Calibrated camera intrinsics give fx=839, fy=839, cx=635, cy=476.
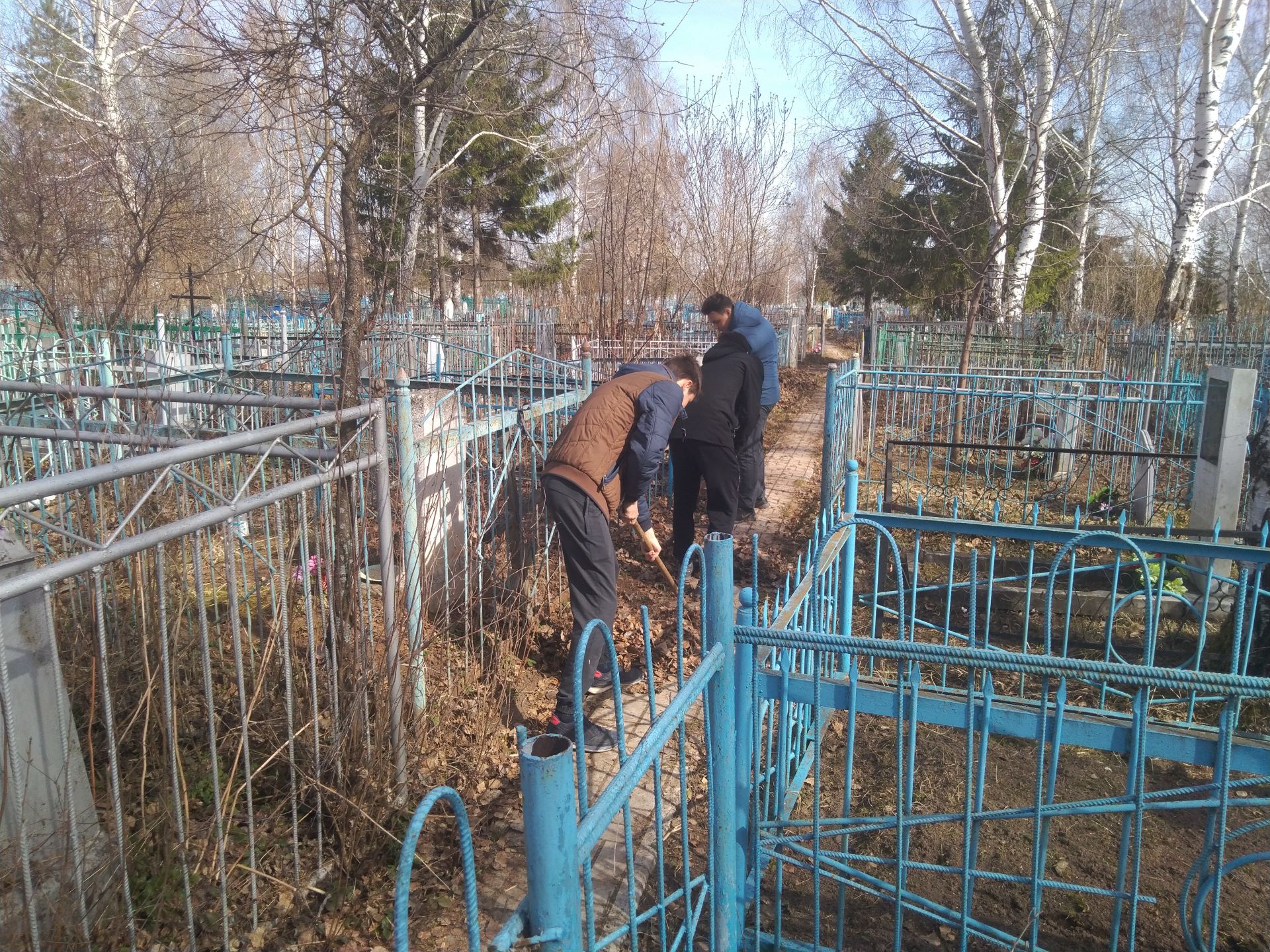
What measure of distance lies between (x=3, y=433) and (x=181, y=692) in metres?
1.17

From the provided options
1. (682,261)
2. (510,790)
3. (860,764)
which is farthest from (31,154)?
(860,764)

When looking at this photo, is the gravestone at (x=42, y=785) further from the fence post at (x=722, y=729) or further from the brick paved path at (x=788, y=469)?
the brick paved path at (x=788, y=469)

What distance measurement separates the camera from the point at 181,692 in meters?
3.32

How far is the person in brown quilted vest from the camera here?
12.5 ft

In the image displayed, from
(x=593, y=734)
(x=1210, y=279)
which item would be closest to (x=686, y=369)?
(x=593, y=734)

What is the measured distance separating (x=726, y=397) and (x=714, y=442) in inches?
15.4

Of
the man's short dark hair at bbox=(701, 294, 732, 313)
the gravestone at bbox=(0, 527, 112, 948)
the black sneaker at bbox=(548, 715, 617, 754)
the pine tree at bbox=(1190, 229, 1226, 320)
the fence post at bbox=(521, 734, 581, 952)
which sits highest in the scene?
the pine tree at bbox=(1190, 229, 1226, 320)

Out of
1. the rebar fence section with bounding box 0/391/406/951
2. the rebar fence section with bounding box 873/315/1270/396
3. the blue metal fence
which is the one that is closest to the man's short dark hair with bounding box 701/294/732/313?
the blue metal fence

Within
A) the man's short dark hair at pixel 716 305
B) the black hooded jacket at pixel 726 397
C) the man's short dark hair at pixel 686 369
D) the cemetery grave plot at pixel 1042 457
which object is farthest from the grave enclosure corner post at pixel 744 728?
the man's short dark hair at pixel 716 305

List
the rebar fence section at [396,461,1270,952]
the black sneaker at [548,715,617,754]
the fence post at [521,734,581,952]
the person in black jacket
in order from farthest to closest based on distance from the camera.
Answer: the person in black jacket → the black sneaker at [548,715,617,754] → the rebar fence section at [396,461,1270,952] → the fence post at [521,734,581,952]

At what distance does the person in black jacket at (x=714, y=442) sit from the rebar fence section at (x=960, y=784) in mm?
1460

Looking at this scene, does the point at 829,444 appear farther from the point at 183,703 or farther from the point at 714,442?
the point at 183,703

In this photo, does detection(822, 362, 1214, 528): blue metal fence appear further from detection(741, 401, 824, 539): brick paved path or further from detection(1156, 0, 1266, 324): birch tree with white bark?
detection(1156, 0, 1266, 324): birch tree with white bark

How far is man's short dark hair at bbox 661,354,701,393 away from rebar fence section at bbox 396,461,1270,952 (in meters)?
0.95
